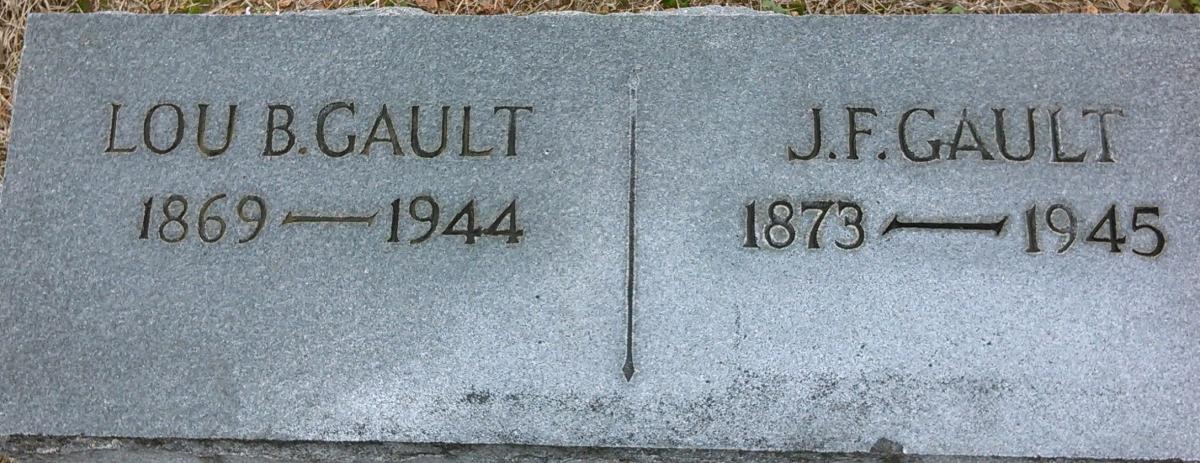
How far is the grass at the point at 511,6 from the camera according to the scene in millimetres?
2996

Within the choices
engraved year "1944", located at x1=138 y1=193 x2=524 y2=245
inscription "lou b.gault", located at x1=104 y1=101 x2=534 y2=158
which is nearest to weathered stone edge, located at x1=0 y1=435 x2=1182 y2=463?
engraved year "1944", located at x1=138 y1=193 x2=524 y2=245

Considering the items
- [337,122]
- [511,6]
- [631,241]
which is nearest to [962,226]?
[631,241]

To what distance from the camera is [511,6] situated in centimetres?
308

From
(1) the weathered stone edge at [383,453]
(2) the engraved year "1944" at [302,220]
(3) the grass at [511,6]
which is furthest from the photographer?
(3) the grass at [511,6]

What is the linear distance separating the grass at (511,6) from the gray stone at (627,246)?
49 cm

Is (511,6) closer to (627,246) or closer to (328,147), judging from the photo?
(328,147)

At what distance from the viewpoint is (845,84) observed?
249cm

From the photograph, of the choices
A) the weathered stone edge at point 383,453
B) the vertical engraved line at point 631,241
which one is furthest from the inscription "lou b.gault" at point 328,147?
the weathered stone edge at point 383,453

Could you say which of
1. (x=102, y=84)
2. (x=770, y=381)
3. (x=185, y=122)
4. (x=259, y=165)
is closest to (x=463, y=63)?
(x=259, y=165)

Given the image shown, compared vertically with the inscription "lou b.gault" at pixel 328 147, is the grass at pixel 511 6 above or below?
above

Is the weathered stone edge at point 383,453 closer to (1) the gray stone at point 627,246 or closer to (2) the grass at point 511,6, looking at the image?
(1) the gray stone at point 627,246

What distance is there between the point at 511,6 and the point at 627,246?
1.15 metres

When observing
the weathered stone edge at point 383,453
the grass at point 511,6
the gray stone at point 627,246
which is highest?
the grass at point 511,6

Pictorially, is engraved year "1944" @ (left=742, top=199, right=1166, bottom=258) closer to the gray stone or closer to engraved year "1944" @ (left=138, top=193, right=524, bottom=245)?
the gray stone
